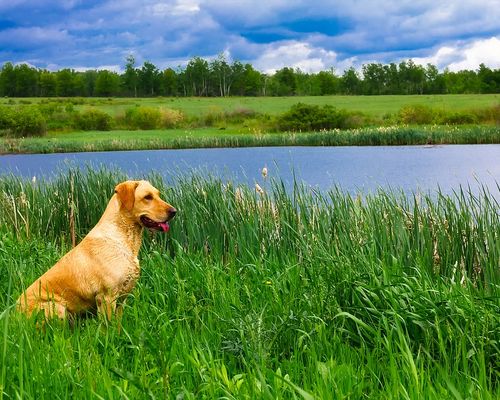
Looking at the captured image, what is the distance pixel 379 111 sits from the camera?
197 ft

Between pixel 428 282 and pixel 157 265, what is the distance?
8.17ft

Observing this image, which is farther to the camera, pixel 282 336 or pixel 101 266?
pixel 101 266

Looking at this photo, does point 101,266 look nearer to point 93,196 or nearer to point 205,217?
point 205,217

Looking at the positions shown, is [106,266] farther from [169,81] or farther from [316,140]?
[169,81]

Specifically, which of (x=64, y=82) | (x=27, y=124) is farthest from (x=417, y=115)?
(x=64, y=82)

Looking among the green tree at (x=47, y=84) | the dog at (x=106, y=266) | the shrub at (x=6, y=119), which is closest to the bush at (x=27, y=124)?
the shrub at (x=6, y=119)

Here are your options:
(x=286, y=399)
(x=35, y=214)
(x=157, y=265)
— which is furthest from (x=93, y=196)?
(x=286, y=399)

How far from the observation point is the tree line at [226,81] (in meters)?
101

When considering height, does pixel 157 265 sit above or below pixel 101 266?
below

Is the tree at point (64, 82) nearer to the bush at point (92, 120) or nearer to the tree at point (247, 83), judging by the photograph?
the tree at point (247, 83)

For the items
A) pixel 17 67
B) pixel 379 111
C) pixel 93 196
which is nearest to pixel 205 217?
pixel 93 196

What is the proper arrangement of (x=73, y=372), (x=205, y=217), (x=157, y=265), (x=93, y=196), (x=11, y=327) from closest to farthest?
(x=73, y=372) → (x=11, y=327) → (x=157, y=265) → (x=205, y=217) → (x=93, y=196)

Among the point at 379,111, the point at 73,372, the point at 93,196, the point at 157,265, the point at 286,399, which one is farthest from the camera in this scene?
the point at 379,111

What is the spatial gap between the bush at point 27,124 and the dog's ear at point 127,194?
5150 cm
